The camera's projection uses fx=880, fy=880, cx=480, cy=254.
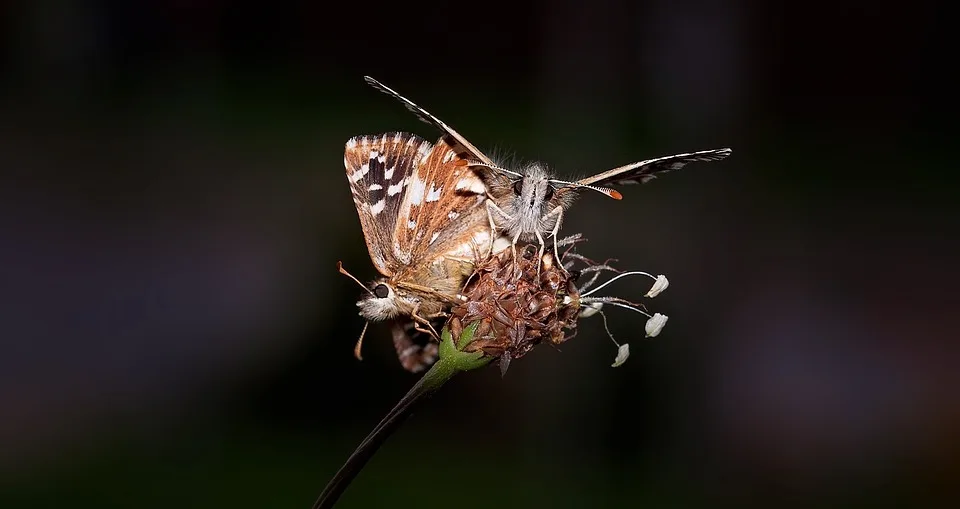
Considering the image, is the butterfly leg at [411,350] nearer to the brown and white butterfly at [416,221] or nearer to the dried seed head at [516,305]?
the brown and white butterfly at [416,221]

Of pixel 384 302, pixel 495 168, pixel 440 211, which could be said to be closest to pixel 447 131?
pixel 495 168

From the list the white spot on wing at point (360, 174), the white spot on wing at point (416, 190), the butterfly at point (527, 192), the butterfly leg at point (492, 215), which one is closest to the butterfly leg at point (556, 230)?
the butterfly at point (527, 192)

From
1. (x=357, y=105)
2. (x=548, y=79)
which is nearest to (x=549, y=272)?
(x=548, y=79)

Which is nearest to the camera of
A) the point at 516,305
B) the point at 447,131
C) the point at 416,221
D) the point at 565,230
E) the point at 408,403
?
the point at 408,403

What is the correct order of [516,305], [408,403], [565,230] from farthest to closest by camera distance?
[565,230] < [516,305] < [408,403]

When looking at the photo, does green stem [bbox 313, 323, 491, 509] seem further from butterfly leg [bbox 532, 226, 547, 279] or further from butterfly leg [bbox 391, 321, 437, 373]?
butterfly leg [bbox 391, 321, 437, 373]

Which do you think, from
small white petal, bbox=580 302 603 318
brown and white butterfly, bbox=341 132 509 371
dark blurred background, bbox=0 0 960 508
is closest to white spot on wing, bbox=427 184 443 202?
brown and white butterfly, bbox=341 132 509 371

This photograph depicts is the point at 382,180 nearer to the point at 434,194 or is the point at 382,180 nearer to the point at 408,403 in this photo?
the point at 434,194
